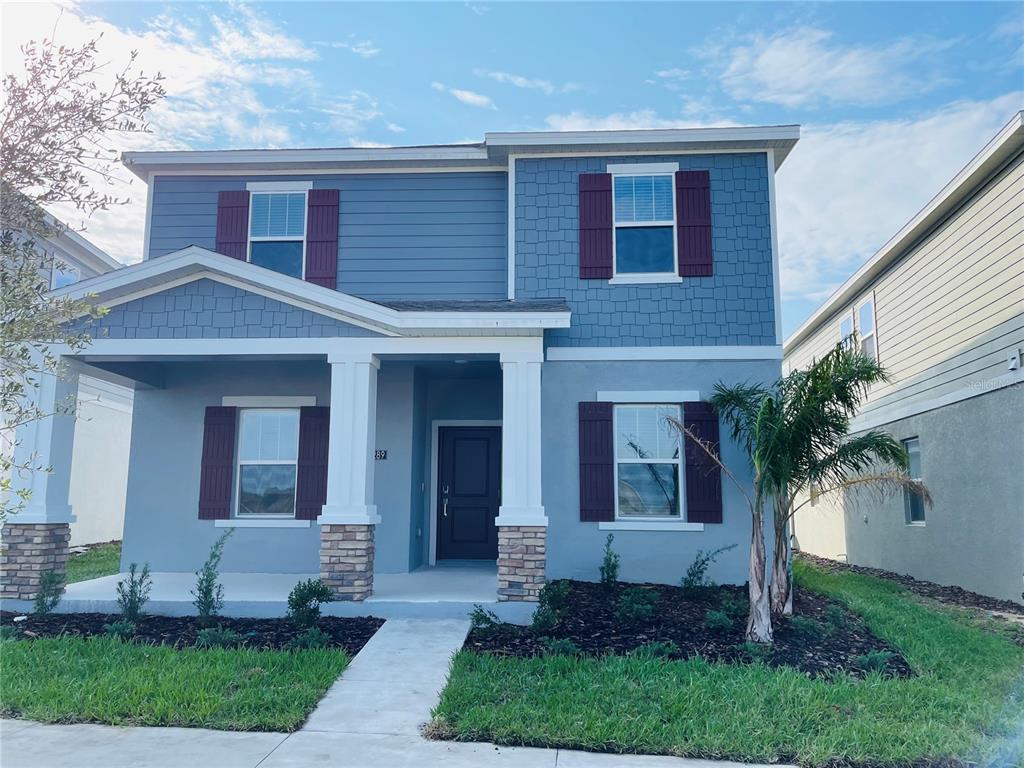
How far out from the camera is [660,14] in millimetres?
10016

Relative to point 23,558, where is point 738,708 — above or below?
below

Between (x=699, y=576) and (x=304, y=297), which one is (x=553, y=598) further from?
(x=304, y=297)

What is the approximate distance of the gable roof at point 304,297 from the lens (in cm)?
816

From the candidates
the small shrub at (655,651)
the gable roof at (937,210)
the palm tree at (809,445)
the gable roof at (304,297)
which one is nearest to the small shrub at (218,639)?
the gable roof at (304,297)

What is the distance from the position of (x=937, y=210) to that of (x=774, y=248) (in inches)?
139

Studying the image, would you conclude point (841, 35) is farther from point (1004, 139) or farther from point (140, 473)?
point (140, 473)

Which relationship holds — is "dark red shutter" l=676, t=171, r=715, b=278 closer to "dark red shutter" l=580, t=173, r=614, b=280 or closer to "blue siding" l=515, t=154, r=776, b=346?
"blue siding" l=515, t=154, r=776, b=346

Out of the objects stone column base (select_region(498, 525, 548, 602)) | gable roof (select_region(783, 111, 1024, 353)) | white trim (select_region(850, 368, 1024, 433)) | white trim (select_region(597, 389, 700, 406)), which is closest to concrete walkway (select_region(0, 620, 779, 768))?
stone column base (select_region(498, 525, 548, 602))

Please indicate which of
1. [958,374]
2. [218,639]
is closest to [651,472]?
[958,374]

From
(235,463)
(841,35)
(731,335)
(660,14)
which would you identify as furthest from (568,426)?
(841,35)

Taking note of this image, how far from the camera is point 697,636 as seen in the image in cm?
716

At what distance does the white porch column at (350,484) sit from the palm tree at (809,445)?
3857 mm

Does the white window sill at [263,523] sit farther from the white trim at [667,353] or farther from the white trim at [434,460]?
the white trim at [667,353]

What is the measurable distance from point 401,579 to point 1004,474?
25.0ft
